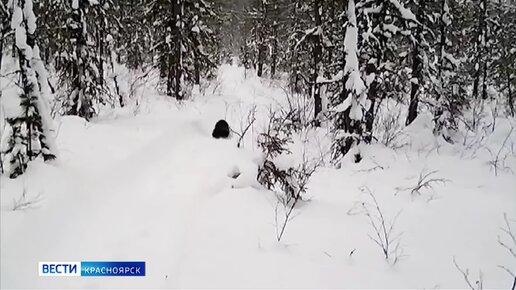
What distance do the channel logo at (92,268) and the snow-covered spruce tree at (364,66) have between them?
5.97 meters

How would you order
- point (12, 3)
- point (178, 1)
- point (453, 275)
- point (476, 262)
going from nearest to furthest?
point (453, 275), point (476, 262), point (12, 3), point (178, 1)

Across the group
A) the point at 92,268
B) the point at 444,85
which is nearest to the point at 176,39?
the point at 444,85

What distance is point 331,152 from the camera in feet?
29.0

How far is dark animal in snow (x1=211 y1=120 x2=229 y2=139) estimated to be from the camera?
930 cm

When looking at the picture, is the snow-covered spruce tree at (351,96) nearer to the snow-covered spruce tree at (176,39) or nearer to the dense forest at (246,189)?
the dense forest at (246,189)

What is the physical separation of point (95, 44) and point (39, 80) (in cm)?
561

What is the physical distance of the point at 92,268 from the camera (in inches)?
130

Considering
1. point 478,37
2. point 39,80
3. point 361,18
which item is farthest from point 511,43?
point 39,80

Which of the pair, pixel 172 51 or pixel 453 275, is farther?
pixel 172 51

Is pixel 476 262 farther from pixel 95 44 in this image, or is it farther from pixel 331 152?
pixel 95 44

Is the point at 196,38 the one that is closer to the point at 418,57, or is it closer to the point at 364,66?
the point at 364,66

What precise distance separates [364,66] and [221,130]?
13.8ft

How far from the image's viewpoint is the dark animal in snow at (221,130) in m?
9.30

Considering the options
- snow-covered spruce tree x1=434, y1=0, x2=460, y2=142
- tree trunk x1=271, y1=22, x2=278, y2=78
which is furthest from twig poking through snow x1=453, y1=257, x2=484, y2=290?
tree trunk x1=271, y1=22, x2=278, y2=78
